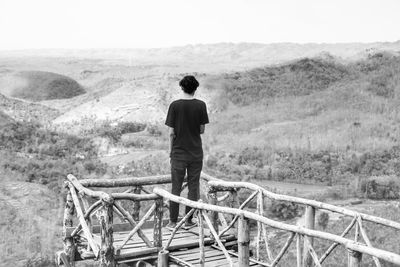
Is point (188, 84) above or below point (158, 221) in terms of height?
above

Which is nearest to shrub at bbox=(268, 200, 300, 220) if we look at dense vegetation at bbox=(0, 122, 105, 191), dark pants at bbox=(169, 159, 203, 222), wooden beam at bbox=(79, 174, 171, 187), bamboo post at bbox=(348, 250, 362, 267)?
wooden beam at bbox=(79, 174, 171, 187)

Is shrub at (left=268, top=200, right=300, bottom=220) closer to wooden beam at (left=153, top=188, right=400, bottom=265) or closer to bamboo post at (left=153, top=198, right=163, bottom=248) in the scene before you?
bamboo post at (left=153, top=198, right=163, bottom=248)

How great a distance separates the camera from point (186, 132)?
26.4ft

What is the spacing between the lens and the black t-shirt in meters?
7.98

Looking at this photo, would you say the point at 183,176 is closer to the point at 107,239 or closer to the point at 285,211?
the point at 107,239

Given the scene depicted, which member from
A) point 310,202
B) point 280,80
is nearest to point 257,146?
point 310,202

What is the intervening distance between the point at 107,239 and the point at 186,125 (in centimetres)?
198

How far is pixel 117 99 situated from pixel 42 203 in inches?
1251

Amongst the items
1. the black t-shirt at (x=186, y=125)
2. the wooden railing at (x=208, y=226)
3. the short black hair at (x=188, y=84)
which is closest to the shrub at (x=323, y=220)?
the wooden railing at (x=208, y=226)

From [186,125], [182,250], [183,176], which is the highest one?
[186,125]

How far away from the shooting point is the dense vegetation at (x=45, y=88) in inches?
2436

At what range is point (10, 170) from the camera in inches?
774

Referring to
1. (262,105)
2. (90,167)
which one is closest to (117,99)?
(262,105)

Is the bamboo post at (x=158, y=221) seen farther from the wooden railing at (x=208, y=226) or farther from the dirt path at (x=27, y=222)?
the dirt path at (x=27, y=222)
